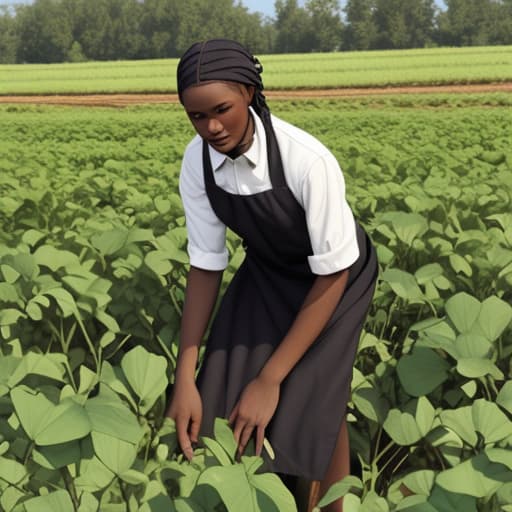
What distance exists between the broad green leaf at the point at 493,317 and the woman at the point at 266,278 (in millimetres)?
A: 314

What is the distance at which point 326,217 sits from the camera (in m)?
1.72

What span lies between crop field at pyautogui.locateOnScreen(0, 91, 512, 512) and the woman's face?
50 centimetres

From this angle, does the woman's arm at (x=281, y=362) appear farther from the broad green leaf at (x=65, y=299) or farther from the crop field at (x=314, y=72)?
the crop field at (x=314, y=72)

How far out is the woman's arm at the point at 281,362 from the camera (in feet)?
5.64

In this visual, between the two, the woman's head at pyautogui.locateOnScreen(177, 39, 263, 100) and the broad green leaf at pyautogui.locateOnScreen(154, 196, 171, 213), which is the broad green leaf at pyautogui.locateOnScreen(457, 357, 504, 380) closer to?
the woman's head at pyautogui.locateOnScreen(177, 39, 263, 100)

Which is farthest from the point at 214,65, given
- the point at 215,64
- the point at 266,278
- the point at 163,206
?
the point at 163,206

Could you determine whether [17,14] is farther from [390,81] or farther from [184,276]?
[184,276]

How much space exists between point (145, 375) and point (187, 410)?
1.10 feet

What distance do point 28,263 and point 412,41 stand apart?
8814cm

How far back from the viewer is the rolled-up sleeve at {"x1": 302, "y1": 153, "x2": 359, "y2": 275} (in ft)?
5.62

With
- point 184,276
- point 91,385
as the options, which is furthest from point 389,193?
point 91,385

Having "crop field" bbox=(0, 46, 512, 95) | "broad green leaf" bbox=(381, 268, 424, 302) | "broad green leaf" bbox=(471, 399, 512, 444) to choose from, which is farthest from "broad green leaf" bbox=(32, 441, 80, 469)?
"crop field" bbox=(0, 46, 512, 95)

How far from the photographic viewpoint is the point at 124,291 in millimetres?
2291

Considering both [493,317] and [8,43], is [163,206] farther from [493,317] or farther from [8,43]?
[8,43]
